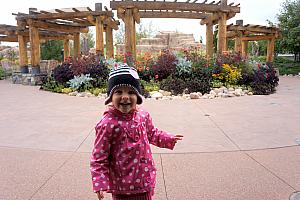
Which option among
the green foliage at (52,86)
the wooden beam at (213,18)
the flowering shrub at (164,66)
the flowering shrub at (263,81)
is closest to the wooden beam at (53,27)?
the green foliage at (52,86)

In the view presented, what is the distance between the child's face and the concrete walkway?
1120 mm

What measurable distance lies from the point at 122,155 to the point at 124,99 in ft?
1.16

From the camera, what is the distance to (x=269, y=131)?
14.2ft

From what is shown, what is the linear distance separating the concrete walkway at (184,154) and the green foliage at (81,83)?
123 inches

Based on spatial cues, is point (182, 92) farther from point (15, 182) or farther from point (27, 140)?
point (15, 182)

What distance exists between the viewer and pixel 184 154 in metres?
3.35

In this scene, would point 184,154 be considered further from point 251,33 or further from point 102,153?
point 251,33

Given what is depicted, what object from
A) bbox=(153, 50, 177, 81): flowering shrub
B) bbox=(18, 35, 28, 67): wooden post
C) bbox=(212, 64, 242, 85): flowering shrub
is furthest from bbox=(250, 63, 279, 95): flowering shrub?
bbox=(18, 35, 28, 67): wooden post

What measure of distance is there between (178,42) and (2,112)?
60.2ft

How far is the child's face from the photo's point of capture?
63.4 inches

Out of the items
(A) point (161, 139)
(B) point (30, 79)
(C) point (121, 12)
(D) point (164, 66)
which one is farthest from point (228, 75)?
(B) point (30, 79)

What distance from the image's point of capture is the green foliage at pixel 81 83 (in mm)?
9211

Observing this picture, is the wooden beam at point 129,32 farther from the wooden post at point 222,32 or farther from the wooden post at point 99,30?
the wooden post at point 222,32

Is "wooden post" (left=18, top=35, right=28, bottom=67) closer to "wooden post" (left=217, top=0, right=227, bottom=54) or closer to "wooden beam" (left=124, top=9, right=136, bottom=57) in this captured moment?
"wooden beam" (left=124, top=9, right=136, bottom=57)
